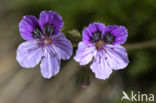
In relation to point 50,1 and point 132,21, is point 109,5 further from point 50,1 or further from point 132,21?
point 50,1

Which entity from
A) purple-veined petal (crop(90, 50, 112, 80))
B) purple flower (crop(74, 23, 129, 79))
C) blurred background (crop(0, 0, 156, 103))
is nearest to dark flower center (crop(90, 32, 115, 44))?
purple flower (crop(74, 23, 129, 79))

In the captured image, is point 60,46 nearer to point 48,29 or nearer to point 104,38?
point 48,29

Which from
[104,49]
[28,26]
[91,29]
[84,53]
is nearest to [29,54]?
[28,26]

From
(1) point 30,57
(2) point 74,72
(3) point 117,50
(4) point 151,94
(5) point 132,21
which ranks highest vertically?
(1) point 30,57

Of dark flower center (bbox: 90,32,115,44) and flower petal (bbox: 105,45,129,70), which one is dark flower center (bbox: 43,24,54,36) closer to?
dark flower center (bbox: 90,32,115,44)

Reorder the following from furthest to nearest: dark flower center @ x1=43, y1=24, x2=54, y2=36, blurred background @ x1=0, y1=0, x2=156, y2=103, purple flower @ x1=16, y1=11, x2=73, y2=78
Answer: blurred background @ x1=0, y1=0, x2=156, y2=103 < dark flower center @ x1=43, y1=24, x2=54, y2=36 < purple flower @ x1=16, y1=11, x2=73, y2=78

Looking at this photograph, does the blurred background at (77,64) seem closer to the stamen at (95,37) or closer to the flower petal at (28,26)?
the stamen at (95,37)

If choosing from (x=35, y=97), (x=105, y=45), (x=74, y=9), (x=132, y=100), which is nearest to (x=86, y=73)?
(x=105, y=45)
